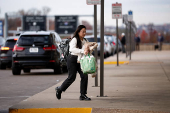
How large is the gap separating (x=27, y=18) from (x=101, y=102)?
45932 mm

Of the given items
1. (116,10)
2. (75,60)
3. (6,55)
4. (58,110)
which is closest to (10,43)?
(6,55)

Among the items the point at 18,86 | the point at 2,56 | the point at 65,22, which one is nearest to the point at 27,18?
the point at 65,22

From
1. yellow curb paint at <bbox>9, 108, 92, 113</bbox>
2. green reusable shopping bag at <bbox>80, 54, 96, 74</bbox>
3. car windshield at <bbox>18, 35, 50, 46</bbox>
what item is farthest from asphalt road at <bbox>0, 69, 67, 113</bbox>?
car windshield at <bbox>18, 35, 50, 46</bbox>

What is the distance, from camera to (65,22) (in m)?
54.8

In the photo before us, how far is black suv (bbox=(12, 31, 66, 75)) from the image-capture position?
17891 mm

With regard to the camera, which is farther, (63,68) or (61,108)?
(63,68)

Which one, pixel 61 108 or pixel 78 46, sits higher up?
pixel 78 46

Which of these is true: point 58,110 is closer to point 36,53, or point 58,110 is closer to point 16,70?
point 36,53

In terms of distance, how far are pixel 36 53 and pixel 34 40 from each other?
1.83 feet

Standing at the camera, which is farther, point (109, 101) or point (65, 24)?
point (65, 24)

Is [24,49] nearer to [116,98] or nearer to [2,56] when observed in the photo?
[2,56]

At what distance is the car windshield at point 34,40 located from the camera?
18141 mm

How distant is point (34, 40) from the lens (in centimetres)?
1817

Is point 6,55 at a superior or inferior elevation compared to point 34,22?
superior
